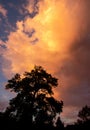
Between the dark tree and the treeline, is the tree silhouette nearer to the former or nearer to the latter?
the treeline

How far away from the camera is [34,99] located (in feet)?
144

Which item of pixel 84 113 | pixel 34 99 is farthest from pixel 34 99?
pixel 84 113

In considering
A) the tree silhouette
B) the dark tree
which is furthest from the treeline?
the dark tree

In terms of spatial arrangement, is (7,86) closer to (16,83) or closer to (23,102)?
(16,83)

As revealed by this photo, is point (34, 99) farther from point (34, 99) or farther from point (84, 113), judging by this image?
point (84, 113)

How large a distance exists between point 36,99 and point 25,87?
3.52m

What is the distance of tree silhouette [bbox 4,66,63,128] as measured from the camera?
4303 centimetres

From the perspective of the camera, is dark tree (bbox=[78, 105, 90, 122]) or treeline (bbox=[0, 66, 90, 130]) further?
dark tree (bbox=[78, 105, 90, 122])

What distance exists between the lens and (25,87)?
45.1m

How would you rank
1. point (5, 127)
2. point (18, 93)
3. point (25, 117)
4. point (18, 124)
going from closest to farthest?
point (5, 127) < point (18, 124) < point (25, 117) < point (18, 93)

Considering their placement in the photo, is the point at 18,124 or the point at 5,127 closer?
the point at 5,127

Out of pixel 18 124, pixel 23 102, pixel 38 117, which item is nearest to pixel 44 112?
pixel 38 117

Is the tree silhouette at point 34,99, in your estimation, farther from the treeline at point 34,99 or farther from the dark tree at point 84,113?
the dark tree at point 84,113

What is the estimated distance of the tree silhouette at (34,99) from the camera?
4303cm
